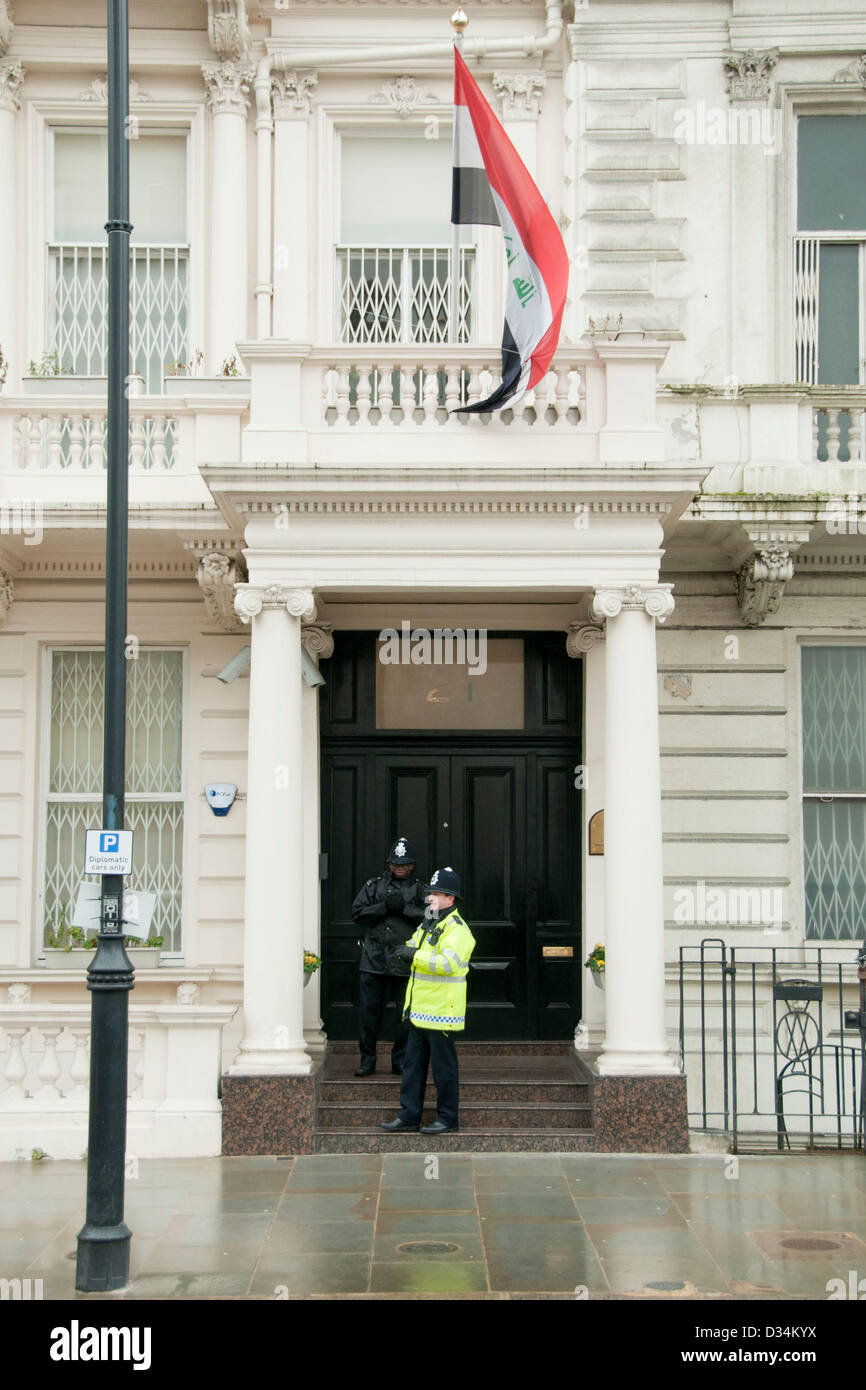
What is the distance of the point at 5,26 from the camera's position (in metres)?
12.6

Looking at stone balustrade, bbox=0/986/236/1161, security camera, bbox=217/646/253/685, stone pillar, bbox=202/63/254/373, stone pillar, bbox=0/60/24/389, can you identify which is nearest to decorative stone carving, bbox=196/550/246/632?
security camera, bbox=217/646/253/685

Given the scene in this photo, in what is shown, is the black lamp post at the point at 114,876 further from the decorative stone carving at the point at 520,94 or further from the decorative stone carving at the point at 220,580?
the decorative stone carving at the point at 520,94

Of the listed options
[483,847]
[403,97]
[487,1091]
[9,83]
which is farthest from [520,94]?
[487,1091]

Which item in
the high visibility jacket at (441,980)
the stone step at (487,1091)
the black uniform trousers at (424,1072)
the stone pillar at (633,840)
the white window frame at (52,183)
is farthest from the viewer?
the white window frame at (52,183)

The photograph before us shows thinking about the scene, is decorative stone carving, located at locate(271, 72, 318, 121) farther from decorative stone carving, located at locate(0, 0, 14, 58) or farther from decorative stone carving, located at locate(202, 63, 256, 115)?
decorative stone carving, located at locate(0, 0, 14, 58)

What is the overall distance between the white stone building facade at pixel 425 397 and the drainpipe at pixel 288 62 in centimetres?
3

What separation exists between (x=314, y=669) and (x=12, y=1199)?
4.68 m

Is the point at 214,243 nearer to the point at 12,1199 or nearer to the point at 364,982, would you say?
the point at 364,982

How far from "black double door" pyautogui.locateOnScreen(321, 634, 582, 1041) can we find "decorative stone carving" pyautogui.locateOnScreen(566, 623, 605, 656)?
342 millimetres

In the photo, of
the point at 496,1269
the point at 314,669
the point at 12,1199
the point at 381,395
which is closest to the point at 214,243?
the point at 381,395

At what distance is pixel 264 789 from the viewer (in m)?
10.5

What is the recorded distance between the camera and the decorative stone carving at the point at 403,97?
1292 centimetres

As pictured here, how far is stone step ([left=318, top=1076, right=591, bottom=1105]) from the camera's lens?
10953 millimetres

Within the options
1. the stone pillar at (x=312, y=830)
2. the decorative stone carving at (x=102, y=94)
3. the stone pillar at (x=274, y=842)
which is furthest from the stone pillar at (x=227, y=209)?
the stone pillar at (x=274, y=842)
